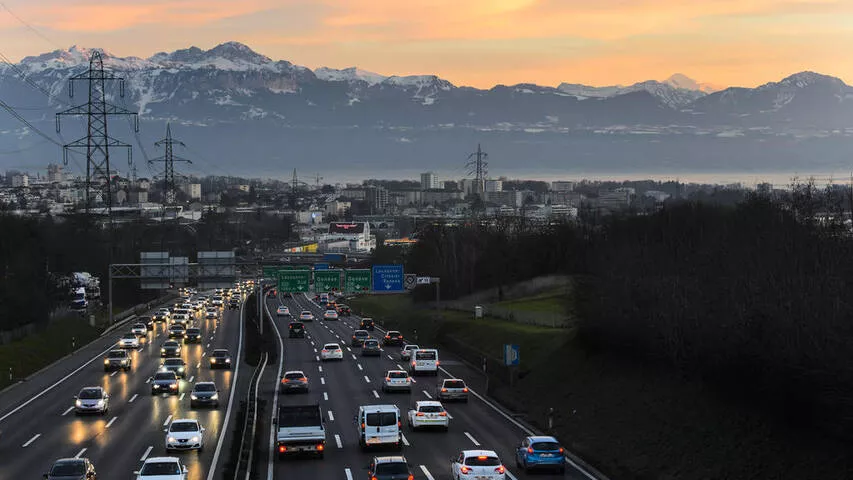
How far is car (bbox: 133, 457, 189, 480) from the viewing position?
3072 centimetres

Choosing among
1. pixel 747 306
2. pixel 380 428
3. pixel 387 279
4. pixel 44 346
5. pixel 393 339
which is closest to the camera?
pixel 380 428

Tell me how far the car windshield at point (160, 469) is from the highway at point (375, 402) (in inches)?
172

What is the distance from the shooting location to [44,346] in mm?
78688

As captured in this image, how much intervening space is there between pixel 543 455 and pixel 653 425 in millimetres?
7709

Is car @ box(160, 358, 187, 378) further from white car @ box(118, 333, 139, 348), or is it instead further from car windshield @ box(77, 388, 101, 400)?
white car @ box(118, 333, 139, 348)

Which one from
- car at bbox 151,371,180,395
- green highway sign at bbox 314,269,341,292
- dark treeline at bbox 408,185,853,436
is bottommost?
car at bbox 151,371,180,395

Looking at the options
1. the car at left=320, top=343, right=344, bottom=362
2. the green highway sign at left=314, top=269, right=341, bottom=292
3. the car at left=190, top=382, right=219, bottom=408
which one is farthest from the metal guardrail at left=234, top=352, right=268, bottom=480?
the green highway sign at left=314, top=269, right=341, bottom=292

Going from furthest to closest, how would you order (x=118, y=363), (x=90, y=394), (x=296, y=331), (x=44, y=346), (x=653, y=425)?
(x=296, y=331) < (x=44, y=346) < (x=118, y=363) < (x=90, y=394) < (x=653, y=425)

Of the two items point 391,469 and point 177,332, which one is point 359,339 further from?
point 391,469

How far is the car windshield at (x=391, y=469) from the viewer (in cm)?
3108

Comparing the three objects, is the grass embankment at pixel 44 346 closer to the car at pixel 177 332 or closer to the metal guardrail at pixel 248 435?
the car at pixel 177 332

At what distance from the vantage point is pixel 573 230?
118 metres

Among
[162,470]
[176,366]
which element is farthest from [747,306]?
[176,366]

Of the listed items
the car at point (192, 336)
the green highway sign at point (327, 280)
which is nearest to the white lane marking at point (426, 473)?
the green highway sign at point (327, 280)
